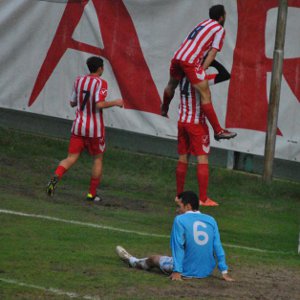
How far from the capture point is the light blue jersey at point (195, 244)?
10.5 metres

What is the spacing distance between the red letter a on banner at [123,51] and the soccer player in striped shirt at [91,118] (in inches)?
111

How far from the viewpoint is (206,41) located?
1496 centimetres

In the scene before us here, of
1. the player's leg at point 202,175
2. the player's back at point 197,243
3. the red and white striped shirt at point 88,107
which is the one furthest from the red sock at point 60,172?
the player's back at point 197,243

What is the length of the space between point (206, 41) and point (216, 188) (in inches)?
106

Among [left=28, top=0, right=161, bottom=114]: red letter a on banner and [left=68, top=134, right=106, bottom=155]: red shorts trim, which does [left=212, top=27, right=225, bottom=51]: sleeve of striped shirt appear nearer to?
[left=68, top=134, right=106, bottom=155]: red shorts trim

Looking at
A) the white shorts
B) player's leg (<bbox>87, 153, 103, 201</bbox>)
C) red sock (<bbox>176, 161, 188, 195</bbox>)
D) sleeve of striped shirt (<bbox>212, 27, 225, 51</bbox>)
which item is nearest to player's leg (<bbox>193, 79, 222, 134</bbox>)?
sleeve of striped shirt (<bbox>212, 27, 225, 51</bbox>)

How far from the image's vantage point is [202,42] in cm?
1496

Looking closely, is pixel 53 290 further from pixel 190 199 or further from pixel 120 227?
pixel 120 227

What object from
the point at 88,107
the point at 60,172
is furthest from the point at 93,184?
the point at 88,107

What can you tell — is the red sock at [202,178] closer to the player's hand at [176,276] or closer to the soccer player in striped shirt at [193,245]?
the soccer player in striped shirt at [193,245]

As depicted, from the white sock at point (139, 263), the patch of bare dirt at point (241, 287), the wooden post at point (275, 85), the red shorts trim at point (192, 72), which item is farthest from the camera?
the wooden post at point (275, 85)

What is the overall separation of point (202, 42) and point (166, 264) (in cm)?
485

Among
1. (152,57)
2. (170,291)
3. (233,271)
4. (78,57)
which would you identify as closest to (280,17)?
(152,57)

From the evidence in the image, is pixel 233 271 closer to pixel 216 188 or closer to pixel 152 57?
pixel 216 188
